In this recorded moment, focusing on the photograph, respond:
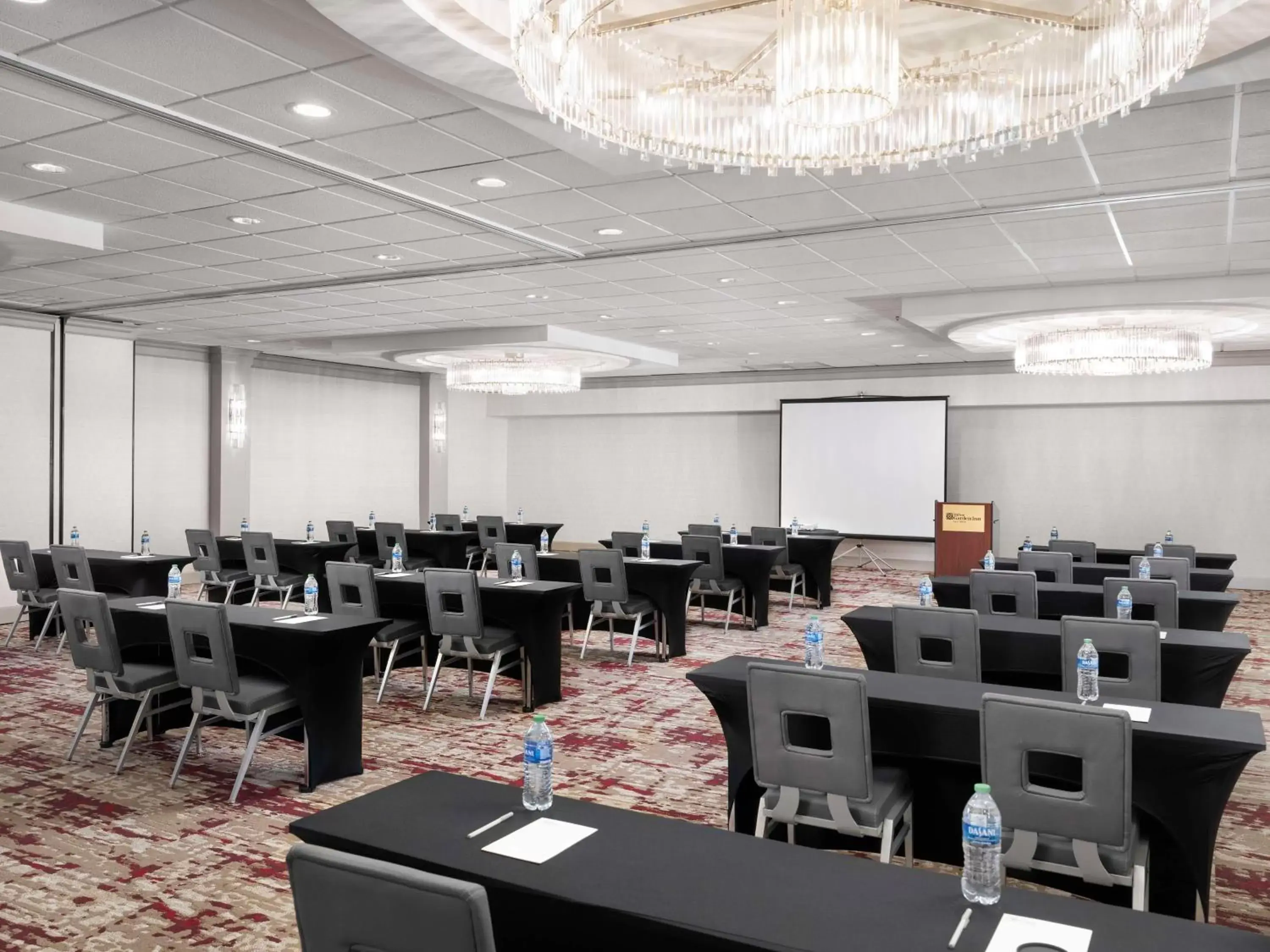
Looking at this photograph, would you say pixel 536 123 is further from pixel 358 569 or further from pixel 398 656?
pixel 398 656

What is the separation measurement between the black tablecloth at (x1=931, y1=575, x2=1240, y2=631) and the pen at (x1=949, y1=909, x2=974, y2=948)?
17.6 feet

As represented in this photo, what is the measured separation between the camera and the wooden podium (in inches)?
558

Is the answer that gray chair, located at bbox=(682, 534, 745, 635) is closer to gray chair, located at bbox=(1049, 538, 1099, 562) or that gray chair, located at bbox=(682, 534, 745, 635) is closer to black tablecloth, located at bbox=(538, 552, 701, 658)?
black tablecloth, located at bbox=(538, 552, 701, 658)

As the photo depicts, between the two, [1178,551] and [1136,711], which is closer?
[1136,711]

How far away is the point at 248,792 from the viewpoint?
528 cm

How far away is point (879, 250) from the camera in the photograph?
816cm

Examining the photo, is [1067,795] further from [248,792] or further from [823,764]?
[248,792]

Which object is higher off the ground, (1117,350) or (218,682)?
(1117,350)

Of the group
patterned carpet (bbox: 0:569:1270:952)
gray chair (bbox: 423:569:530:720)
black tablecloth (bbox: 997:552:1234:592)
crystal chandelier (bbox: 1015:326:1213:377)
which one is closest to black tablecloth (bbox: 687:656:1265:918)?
patterned carpet (bbox: 0:569:1270:952)

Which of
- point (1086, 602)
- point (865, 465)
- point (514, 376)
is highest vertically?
point (514, 376)

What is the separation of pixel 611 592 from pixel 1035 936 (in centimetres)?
669

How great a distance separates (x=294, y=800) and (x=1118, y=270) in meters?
7.86

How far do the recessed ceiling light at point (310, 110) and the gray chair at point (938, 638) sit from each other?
12.8ft

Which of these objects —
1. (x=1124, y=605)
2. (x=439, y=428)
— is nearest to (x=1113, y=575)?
(x=1124, y=605)
